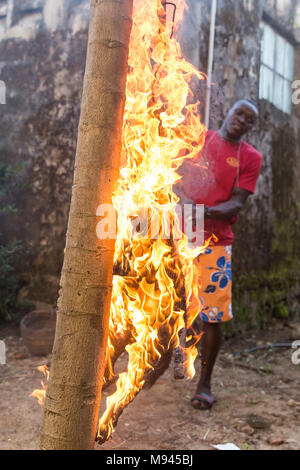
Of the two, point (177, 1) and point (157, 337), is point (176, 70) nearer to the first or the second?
point (177, 1)

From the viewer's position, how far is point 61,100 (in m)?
5.33

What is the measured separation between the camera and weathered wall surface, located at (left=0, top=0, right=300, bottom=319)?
5.24 meters

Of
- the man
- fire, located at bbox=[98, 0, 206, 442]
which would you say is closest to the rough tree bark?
fire, located at bbox=[98, 0, 206, 442]

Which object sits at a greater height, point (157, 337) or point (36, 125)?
point (36, 125)

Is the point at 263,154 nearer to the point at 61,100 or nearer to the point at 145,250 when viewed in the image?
the point at 61,100

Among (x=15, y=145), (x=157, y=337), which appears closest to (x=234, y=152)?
(x=157, y=337)

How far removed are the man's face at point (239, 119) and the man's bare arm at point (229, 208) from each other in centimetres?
49

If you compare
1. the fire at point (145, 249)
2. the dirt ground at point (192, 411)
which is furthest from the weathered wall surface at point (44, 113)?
the fire at point (145, 249)

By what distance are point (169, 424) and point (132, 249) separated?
1712 millimetres

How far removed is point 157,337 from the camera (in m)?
2.34

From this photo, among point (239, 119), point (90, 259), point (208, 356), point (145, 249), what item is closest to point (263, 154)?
point (239, 119)

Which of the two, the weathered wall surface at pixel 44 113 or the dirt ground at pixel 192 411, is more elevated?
the weathered wall surface at pixel 44 113

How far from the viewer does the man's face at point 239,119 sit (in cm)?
354

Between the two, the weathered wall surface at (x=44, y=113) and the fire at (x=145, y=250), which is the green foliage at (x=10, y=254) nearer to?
the weathered wall surface at (x=44, y=113)
